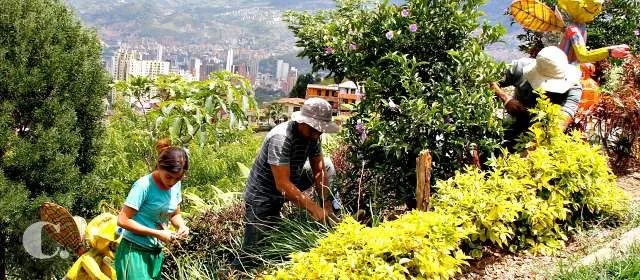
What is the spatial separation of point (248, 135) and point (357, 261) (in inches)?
297

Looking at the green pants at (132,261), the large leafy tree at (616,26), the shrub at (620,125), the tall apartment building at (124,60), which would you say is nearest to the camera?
the green pants at (132,261)

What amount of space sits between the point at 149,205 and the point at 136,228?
186 millimetres

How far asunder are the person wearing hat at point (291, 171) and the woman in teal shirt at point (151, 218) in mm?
607

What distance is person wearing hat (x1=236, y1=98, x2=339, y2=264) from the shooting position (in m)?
3.88

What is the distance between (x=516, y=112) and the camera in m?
4.70

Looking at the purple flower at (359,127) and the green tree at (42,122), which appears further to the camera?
the green tree at (42,122)

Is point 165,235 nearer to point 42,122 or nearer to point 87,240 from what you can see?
point 87,240

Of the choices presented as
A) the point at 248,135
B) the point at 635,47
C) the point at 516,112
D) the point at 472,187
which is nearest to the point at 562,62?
the point at 516,112

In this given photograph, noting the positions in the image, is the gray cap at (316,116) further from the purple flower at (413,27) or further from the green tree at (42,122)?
the green tree at (42,122)

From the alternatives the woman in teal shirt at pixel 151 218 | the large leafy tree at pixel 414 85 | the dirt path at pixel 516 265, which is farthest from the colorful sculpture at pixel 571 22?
the woman in teal shirt at pixel 151 218

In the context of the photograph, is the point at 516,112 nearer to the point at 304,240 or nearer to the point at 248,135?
→ the point at 304,240

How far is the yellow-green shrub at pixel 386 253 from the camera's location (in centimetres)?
311

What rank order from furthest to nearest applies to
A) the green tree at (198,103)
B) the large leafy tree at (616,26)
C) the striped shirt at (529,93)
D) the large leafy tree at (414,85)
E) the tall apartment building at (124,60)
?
1. the tall apartment building at (124,60)
2. the large leafy tree at (616,26)
3. the green tree at (198,103)
4. the striped shirt at (529,93)
5. the large leafy tree at (414,85)

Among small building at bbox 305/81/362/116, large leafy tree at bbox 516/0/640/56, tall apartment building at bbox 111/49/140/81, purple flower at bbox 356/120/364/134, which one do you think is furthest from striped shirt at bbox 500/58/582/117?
large leafy tree at bbox 516/0/640/56
